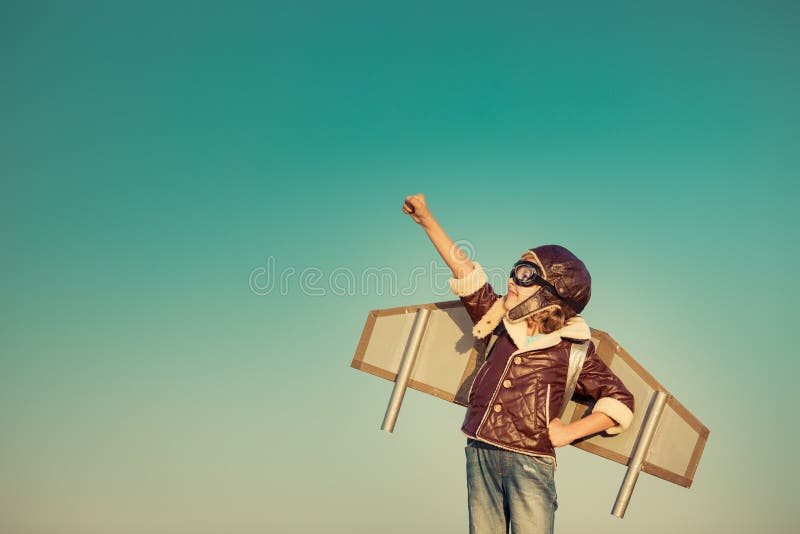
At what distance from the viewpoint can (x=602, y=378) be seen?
146 inches

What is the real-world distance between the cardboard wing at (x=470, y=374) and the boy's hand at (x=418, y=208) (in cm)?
94

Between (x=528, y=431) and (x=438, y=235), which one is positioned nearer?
(x=528, y=431)

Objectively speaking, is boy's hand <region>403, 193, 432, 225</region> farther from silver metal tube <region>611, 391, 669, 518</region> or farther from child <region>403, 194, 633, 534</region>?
silver metal tube <region>611, 391, 669, 518</region>

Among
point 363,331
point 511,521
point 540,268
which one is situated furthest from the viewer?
point 363,331

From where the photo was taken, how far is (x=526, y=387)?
11.3 feet

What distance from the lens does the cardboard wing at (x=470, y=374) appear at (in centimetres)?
422

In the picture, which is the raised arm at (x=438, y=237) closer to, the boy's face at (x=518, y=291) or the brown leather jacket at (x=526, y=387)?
the brown leather jacket at (x=526, y=387)

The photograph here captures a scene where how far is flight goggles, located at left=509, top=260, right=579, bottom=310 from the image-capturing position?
11.8 ft

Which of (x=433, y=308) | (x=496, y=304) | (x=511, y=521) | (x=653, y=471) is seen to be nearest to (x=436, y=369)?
(x=433, y=308)

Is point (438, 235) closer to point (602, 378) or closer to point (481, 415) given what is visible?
point (481, 415)

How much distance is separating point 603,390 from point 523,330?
24.9 inches

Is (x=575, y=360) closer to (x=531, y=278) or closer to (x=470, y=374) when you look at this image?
(x=531, y=278)

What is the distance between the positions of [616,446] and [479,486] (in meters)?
1.27

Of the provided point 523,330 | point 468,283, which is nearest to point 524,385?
point 523,330
